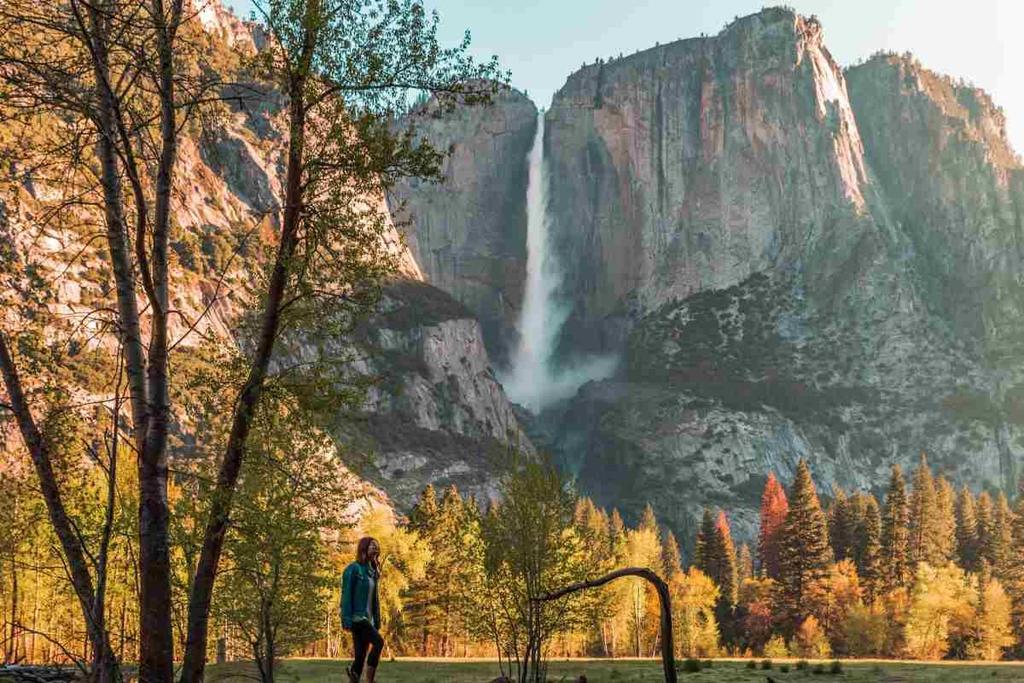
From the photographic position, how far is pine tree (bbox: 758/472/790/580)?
319ft

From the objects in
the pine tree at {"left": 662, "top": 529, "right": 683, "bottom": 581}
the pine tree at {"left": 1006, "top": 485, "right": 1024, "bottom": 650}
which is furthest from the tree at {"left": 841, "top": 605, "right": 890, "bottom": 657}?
the pine tree at {"left": 662, "top": 529, "right": 683, "bottom": 581}

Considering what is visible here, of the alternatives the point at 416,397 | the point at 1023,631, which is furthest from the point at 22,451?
the point at 416,397

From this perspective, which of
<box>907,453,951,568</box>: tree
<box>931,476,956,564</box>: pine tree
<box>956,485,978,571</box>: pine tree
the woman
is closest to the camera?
the woman

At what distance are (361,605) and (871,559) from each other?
80.9 metres

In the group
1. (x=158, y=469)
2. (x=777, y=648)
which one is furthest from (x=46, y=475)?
(x=777, y=648)

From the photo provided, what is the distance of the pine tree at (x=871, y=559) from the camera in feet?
276

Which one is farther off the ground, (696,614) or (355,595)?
(355,595)

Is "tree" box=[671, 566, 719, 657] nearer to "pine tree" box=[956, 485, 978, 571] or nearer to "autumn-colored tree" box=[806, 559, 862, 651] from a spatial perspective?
"autumn-colored tree" box=[806, 559, 862, 651]

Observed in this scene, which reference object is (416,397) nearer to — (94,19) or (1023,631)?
(1023,631)

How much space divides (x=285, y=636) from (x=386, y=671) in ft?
27.9

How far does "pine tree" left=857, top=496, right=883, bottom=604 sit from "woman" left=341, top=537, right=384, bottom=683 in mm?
78843

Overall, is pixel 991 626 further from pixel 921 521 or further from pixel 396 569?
pixel 396 569

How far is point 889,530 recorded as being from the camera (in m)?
86.8

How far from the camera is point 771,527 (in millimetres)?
101938
